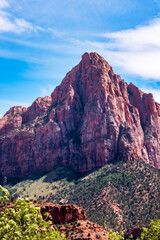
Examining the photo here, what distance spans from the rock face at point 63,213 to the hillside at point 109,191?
3996 cm

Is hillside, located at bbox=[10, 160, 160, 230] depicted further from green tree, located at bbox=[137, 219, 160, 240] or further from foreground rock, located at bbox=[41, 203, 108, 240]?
green tree, located at bbox=[137, 219, 160, 240]

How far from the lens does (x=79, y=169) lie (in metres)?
188

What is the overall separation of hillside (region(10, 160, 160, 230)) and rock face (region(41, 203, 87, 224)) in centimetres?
3996

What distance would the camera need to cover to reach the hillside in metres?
110

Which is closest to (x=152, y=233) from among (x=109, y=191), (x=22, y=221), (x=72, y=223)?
(x=22, y=221)

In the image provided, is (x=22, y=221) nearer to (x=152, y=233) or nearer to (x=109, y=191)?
(x=152, y=233)

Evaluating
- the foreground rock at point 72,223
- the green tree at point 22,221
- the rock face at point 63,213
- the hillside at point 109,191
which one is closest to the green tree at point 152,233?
the green tree at point 22,221

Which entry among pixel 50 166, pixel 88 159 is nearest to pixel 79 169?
pixel 88 159

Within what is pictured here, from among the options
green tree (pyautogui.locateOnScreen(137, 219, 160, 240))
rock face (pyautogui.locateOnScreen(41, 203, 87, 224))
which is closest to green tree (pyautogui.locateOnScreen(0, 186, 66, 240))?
green tree (pyautogui.locateOnScreen(137, 219, 160, 240))

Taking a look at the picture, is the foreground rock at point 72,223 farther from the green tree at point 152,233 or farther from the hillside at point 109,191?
the hillside at point 109,191

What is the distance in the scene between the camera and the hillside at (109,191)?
109706 millimetres

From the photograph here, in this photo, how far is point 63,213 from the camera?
202ft

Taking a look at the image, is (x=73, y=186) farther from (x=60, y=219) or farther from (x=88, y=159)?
(x=60, y=219)

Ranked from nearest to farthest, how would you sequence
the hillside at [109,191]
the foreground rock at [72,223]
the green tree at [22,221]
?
the green tree at [22,221]
the foreground rock at [72,223]
the hillside at [109,191]
